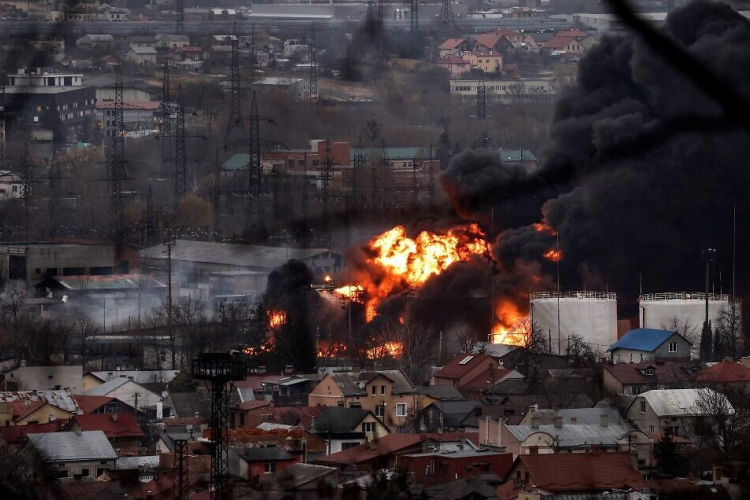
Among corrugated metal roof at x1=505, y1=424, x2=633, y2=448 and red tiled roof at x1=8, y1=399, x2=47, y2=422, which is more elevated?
corrugated metal roof at x1=505, y1=424, x2=633, y2=448

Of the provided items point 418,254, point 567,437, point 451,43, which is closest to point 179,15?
point 451,43

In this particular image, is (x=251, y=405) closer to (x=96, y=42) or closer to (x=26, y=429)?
(x=26, y=429)

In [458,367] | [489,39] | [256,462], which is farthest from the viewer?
[489,39]

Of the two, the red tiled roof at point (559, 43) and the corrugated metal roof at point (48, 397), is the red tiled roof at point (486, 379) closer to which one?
the corrugated metal roof at point (48, 397)

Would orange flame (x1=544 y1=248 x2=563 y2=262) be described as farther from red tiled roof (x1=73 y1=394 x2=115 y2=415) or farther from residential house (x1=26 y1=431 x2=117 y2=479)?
residential house (x1=26 y1=431 x2=117 y2=479)

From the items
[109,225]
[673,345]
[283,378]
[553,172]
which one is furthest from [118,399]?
[109,225]

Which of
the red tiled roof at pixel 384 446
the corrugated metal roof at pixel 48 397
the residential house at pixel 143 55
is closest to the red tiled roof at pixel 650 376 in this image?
the red tiled roof at pixel 384 446

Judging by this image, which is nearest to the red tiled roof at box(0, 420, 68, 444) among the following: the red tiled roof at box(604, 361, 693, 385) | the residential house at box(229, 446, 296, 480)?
the residential house at box(229, 446, 296, 480)

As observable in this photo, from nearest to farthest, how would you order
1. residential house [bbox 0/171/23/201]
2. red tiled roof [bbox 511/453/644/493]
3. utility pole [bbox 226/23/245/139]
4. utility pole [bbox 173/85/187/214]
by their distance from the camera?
red tiled roof [bbox 511/453/644/493] < utility pole [bbox 173/85/187/214] < residential house [bbox 0/171/23/201] < utility pole [bbox 226/23/245/139]
